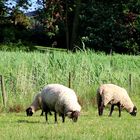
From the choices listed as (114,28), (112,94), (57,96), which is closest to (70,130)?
(57,96)

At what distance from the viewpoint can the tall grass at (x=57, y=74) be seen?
901 inches

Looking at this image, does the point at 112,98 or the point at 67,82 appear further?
the point at 67,82

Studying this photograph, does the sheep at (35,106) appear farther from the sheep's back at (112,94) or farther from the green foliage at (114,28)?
the green foliage at (114,28)

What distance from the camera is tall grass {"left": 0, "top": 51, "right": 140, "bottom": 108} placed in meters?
22.9

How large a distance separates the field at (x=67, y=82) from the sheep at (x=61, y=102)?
33cm

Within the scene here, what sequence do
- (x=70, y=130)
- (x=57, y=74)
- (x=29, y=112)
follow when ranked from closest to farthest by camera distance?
(x=70, y=130)
(x=29, y=112)
(x=57, y=74)

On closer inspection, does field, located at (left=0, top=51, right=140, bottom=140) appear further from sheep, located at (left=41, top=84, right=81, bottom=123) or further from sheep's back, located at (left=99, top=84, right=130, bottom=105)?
sheep's back, located at (left=99, top=84, right=130, bottom=105)

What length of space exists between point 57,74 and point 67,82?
0.62 m

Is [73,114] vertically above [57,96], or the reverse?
[57,96]

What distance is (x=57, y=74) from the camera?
24.8 metres

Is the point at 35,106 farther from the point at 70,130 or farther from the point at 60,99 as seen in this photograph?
the point at 70,130

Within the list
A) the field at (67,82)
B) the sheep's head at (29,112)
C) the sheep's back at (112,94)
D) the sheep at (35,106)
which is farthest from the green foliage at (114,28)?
the sheep's head at (29,112)

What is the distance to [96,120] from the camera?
17.9 m

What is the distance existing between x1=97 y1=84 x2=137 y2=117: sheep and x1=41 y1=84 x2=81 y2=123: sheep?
Answer: 346 cm
